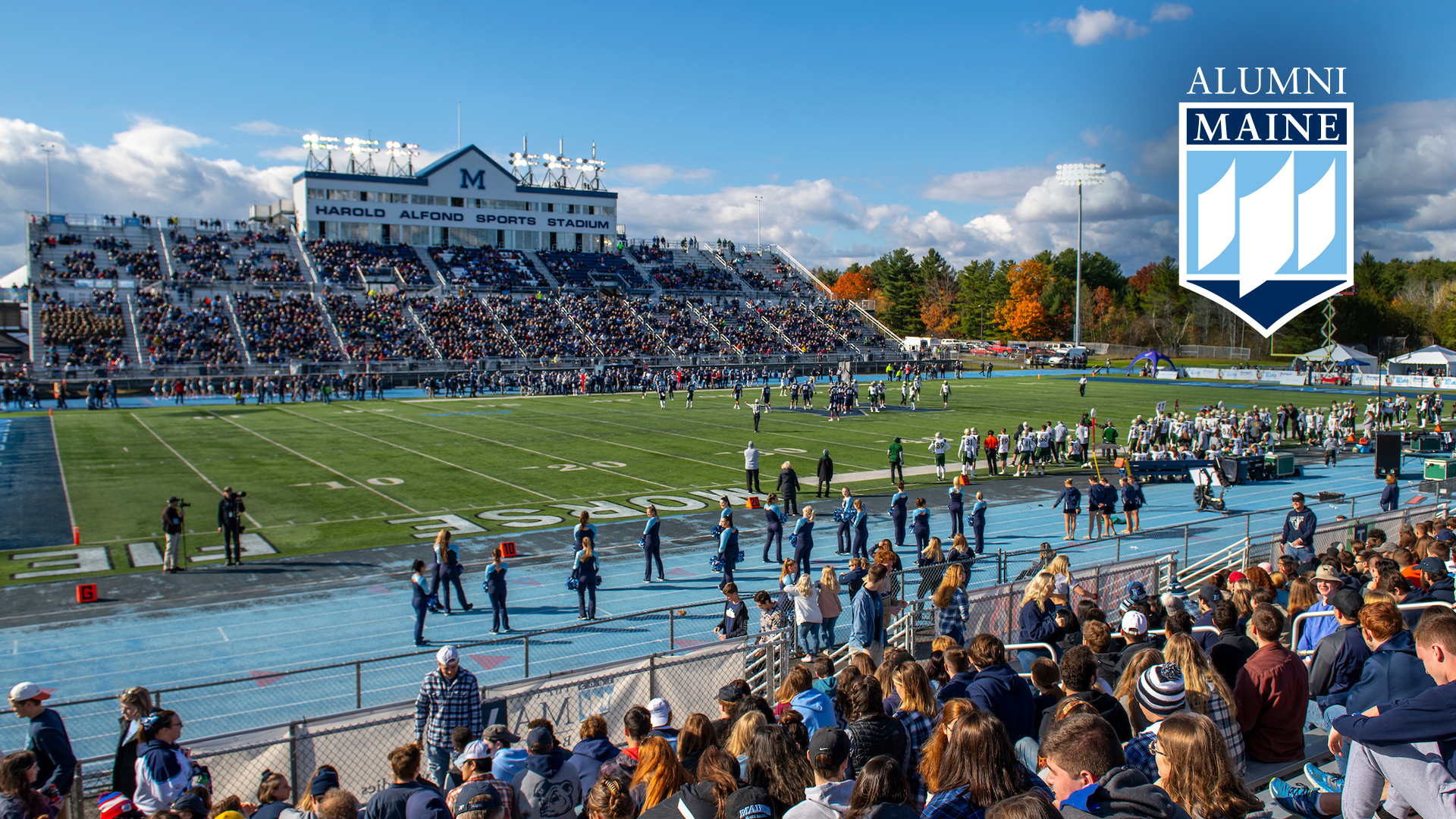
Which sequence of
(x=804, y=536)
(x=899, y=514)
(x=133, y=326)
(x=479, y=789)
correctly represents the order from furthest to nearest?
(x=133, y=326) → (x=899, y=514) → (x=804, y=536) → (x=479, y=789)

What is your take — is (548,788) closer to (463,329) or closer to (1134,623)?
(1134,623)

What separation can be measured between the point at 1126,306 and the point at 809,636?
364ft

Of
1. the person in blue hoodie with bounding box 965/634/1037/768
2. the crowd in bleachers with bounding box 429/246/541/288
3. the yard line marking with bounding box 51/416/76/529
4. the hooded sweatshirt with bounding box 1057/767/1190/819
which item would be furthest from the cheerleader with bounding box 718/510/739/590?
the crowd in bleachers with bounding box 429/246/541/288

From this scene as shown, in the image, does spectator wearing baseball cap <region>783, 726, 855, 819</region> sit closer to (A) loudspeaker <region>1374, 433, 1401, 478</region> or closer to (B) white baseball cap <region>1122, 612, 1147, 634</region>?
(B) white baseball cap <region>1122, 612, 1147, 634</region>

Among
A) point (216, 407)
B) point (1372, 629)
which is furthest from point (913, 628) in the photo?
point (216, 407)

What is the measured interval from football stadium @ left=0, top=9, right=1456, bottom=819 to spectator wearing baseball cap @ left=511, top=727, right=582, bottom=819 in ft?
0.07

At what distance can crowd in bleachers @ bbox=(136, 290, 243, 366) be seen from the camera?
53.0m

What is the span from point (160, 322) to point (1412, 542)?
6181cm

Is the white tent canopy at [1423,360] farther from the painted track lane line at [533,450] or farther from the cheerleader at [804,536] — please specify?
the cheerleader at [804,536]

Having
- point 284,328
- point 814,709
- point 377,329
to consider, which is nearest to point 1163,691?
point 814,709

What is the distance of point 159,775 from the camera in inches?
Answer: 226

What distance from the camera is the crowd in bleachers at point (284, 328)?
182 feet

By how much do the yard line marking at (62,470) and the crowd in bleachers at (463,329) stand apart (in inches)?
940

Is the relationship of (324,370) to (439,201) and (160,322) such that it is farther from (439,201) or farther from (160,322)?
(439,201)
